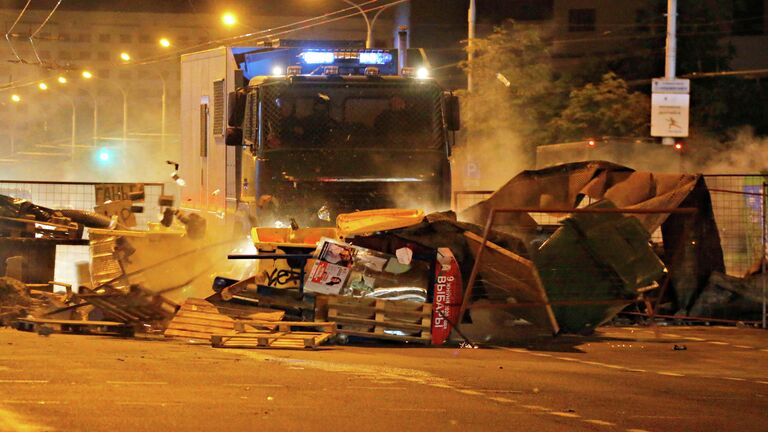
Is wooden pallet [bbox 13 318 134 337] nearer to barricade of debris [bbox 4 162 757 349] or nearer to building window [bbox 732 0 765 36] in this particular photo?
barricade of debris [bbox 4 162 757 349]

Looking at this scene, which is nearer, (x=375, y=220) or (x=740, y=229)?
(x=375, y=220)

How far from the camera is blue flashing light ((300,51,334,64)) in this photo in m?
13.8

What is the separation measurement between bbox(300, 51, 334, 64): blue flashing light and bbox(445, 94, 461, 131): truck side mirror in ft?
5.61

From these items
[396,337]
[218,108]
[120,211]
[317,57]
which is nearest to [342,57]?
[317,57]

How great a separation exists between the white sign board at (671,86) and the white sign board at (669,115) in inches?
6.5

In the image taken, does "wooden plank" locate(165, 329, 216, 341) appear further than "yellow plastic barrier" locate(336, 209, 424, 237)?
No

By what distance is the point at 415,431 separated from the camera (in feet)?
22.1

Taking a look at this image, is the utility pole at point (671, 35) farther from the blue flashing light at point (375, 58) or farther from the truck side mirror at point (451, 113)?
the truck side mirror at point (451, 113)

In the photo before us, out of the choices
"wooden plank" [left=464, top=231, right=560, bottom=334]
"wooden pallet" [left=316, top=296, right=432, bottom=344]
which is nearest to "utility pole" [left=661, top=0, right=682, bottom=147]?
"wooden plank" [left=464, top=231, right=560, bottom=334]

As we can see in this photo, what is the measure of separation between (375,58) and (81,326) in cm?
530

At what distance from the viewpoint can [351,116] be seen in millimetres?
13039

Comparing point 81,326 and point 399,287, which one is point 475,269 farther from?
point 81,326

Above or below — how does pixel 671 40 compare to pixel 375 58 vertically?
above

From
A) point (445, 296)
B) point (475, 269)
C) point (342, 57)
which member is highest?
point (342, 57)
